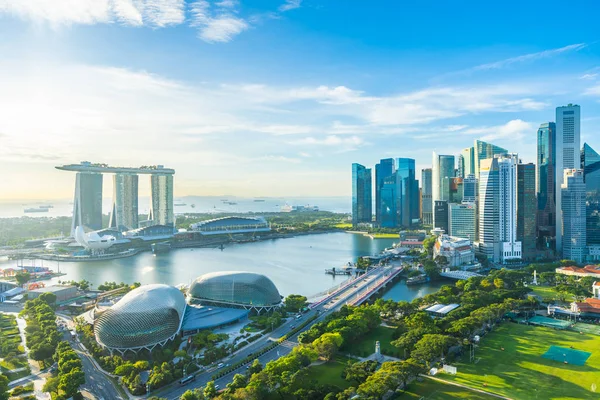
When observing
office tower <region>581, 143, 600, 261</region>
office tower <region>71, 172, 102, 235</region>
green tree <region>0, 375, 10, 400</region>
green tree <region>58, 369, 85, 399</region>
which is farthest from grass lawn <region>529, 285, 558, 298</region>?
office tower <region>71, 172, 102, 235</region>

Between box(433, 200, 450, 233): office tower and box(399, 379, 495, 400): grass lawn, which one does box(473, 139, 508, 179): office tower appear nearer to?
box(433, 200, 450, 233): office tower

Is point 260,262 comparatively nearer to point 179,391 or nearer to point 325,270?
point 325,270

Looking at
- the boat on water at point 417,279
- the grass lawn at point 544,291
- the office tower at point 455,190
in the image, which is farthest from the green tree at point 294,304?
the office tower at point 455,190

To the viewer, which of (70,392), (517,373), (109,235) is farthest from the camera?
(109,235)

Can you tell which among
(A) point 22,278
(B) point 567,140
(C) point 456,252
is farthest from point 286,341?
(B) point 567,140

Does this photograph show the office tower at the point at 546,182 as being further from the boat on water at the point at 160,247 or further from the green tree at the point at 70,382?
the green tree at the point at 70,382

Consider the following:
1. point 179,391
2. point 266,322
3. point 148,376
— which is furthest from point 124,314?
point 266,322
